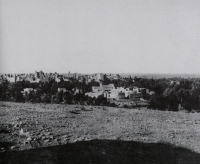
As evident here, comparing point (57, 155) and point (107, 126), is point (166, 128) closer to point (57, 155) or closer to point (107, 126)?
point (107, 126)

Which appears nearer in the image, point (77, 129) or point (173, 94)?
point (77, 129)

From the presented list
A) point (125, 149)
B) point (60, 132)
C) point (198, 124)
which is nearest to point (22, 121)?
point (60, 132)

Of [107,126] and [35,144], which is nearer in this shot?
[35,144]

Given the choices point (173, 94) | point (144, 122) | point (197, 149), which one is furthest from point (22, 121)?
point (173, 94)

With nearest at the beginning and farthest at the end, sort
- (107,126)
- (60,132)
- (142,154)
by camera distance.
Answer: (142,154) → (60,132) → (107,126)

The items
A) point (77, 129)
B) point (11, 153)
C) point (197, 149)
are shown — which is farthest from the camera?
point (77, 129)

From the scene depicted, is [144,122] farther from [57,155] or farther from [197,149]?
[57,155]
